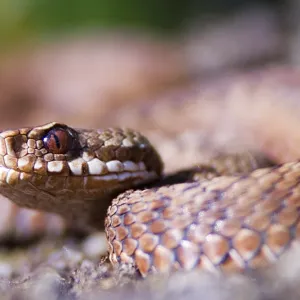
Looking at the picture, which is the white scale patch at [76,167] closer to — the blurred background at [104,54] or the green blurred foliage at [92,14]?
the blurred background at [104,54]

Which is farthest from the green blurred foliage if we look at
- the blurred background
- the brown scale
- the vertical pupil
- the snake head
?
the brown scale

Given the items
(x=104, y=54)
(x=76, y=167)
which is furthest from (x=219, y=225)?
(x=104, y=54)

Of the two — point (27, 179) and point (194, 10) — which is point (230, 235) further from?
point (194, 10)

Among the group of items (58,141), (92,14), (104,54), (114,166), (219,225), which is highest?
(58,141)

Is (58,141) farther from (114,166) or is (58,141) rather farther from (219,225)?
(219,225)

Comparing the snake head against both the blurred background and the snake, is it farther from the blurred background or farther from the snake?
the blurred background

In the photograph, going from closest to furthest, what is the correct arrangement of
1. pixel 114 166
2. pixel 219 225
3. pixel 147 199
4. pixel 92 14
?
pixel 219 225 → pixel 147 199 → pixel 114 166 → pixel 92 14

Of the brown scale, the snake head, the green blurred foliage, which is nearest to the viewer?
the brown scale
